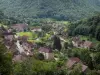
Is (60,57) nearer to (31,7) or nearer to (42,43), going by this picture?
(42,43)

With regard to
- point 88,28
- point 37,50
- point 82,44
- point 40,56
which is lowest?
point 88,28

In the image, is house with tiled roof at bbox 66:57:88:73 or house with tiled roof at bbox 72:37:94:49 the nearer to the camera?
house with tiled roof at bbox 66:57:88:73

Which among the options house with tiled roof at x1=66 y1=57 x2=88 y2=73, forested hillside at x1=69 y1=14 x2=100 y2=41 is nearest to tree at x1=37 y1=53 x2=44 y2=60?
house with tiled roof at x1=66 y1=57 x2=88 y2=73

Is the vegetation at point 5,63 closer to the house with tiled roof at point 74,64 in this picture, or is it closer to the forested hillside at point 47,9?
the house with tiled roof at point 74,64

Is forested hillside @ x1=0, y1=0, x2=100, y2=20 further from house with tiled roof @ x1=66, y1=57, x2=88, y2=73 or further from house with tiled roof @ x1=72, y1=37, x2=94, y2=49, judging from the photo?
house with tiled roof @ x1=66, y1=57, x2=88, y2=73

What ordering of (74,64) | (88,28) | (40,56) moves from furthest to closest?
(88,28) < (40,56) < (74,64)

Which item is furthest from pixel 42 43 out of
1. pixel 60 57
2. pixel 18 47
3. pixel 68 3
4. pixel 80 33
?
pixel 68 3

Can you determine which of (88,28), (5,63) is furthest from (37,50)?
(5,63)

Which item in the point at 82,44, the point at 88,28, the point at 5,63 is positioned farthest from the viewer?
the point at 88,28

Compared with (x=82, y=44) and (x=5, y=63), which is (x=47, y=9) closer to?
(x=82, y=44)
